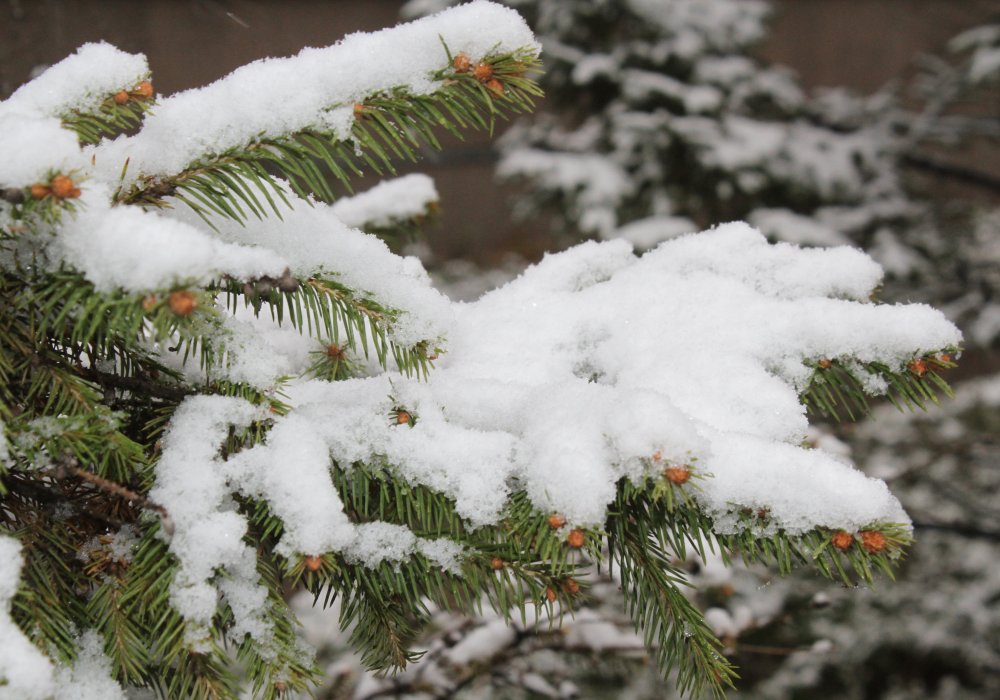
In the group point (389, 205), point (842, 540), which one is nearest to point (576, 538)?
point (842, 540)

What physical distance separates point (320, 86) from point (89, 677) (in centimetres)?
54

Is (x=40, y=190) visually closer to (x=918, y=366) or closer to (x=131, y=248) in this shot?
(x=131, y=248)

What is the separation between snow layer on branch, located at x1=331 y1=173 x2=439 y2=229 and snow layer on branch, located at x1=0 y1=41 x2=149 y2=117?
54 cm

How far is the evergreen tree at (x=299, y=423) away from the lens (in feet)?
1.90

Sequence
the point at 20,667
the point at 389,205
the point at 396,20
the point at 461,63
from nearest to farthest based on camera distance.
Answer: the point at 20,667, the point at 461,63, the point at 389,205, the point at 396,20

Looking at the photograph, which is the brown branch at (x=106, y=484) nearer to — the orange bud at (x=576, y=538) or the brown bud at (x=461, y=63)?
the orange bud at (x=576, y=538)

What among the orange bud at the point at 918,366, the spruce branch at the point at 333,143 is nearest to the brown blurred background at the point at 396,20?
the spruce branch at the point at 333,143

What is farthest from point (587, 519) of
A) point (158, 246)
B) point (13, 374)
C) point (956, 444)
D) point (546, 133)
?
point (546, 133)

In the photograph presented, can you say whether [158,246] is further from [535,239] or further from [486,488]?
[535,239]

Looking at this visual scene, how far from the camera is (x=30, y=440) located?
0.59 meters

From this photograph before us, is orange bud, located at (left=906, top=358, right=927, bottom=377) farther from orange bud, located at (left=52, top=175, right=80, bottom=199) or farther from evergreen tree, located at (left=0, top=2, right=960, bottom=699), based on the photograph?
orange bud, located at (left=52, top=175, right=80, bottom=199)

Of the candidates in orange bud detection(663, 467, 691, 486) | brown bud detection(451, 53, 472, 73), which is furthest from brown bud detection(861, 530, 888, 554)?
brown bud detection(451, 53, 472, 73)

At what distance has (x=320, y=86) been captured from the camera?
2.16 feet

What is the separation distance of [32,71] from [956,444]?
2.91 metres
